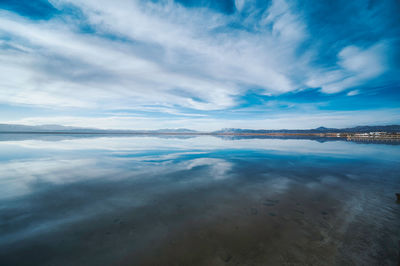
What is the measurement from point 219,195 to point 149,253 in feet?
13.0

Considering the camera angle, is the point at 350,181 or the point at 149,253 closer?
the point at 149,253

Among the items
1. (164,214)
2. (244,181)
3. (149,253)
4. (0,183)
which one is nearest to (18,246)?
(149,253)

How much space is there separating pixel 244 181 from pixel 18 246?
8.71 metres

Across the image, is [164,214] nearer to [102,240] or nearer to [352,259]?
[102,240]

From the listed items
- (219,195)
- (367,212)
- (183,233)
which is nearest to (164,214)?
(183,233)

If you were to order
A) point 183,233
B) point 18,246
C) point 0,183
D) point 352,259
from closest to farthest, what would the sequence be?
point 352,259 < point 18,246 < point 183,233 < point 0,183

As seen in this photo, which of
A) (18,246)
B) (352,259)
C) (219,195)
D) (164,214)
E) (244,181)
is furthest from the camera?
(244,181)

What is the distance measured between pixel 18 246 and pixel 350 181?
46.7 ft

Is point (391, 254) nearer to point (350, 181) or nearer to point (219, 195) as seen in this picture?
point (219, 195)

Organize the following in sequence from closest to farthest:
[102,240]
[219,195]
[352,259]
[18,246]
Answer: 1. [352,259]
2. [18,246]
3. [102,240]
4. [219,195]

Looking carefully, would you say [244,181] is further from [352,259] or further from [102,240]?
[102,240]

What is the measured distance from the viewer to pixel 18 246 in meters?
3.75

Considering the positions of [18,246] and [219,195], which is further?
[219,195]

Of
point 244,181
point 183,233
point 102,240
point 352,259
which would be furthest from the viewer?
point 244,181
